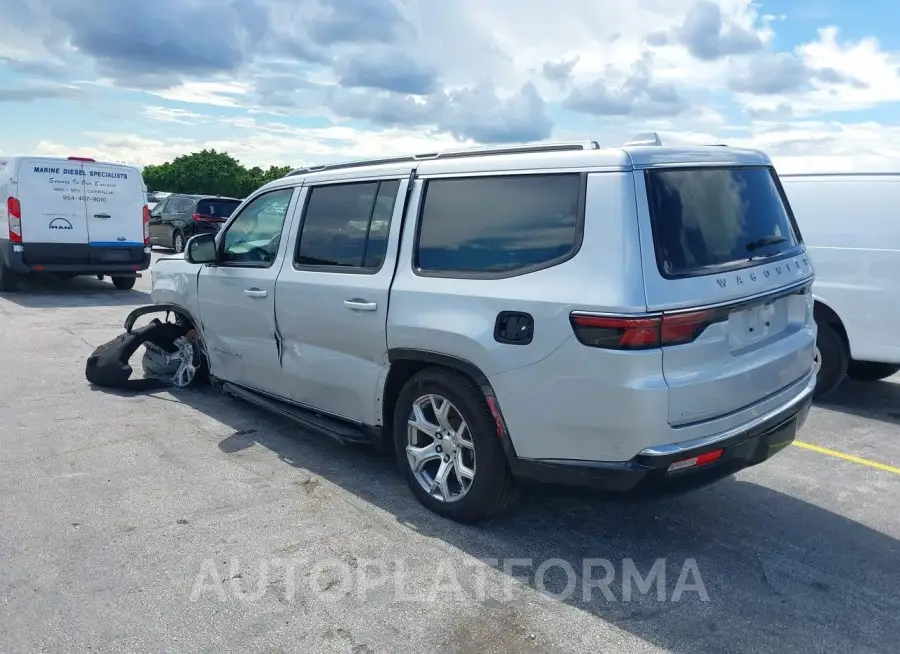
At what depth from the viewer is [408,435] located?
14.2 feet

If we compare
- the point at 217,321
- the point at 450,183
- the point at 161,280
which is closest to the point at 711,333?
the point at 450,183

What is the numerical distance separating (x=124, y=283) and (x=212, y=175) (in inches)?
1700

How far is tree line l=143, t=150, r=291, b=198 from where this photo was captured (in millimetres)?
53750

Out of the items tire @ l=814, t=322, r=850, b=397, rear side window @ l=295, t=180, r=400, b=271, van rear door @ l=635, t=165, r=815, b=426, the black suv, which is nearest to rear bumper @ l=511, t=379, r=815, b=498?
van rear door @ l=635, t=165, r=815, b=426

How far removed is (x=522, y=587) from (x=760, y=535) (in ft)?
4.68

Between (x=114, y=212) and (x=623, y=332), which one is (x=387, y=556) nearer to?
(x=623, y=332)

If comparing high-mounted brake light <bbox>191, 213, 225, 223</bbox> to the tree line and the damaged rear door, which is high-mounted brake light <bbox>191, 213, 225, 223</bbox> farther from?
the tree line

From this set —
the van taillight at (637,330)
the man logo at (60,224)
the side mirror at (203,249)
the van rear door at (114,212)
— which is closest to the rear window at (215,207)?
the van rear door at (114,212)

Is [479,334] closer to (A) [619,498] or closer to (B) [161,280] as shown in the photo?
(A) [619,498]

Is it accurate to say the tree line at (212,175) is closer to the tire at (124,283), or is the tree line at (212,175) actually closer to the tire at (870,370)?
the tire at (124,283)

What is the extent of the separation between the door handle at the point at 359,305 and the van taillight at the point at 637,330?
4.49 feet

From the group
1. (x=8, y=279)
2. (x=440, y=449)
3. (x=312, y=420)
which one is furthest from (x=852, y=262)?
(x=8, y=279)

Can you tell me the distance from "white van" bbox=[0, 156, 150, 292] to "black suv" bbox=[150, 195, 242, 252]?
6.99m

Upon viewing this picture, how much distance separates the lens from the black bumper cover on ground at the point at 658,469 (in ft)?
11.1
